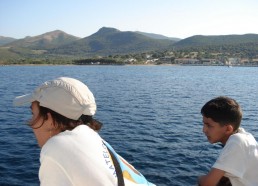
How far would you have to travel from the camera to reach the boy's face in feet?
14.5

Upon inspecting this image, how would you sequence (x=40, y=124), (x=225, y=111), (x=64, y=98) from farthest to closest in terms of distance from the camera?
(x=225, y=111) → (x=40, y=124) → (x=64, y=98)

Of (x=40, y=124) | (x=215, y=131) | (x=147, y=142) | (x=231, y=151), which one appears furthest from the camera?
(x=147, y=142)

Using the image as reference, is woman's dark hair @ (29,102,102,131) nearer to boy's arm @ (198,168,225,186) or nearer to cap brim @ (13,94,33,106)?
cap brim @ (13,94,33,106)

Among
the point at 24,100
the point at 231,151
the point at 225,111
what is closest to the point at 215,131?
the point at 225,111

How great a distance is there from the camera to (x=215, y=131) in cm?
447

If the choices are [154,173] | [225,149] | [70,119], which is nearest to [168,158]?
[154,173]

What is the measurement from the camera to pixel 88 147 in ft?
8.77

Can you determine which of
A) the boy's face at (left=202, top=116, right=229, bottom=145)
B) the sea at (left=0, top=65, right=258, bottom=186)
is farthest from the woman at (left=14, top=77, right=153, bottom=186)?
the sea at (left=0, top=65, right=258, bottom=186)

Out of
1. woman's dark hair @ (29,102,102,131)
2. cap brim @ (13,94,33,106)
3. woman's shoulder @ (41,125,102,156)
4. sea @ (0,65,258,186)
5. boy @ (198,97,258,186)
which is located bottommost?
sea @ (0,65,258,186)

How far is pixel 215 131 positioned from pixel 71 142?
248 cm

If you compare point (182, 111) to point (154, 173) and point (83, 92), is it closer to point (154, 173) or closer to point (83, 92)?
point (154, 173)

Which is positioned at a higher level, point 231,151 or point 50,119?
point 50,119

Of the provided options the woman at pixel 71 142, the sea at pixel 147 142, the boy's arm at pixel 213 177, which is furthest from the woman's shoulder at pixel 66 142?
the sea at pixel 147 142

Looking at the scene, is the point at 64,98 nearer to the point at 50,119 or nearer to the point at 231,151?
the point at 50,119
